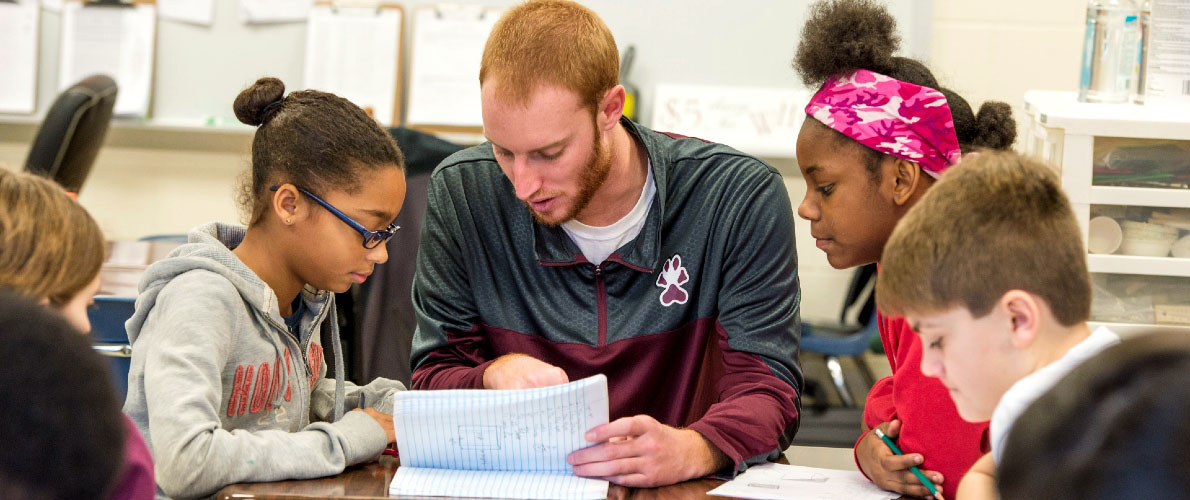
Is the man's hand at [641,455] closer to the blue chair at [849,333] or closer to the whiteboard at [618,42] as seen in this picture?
the blue chair at [849,333]

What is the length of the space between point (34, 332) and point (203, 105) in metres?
3.04

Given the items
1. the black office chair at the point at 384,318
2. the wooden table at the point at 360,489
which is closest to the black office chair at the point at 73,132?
the black office chair at the point at 384,318

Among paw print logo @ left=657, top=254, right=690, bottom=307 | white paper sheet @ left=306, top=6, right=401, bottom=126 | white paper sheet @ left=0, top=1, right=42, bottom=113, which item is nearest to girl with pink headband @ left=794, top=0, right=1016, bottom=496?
paw print logo @ left=657, top=254, right=690, bottom=307

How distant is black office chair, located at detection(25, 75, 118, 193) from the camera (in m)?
2.60

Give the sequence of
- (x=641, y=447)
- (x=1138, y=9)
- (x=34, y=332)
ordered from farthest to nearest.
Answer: (x=1138, y=9), (x=641, y=447), (x=34, y=332)

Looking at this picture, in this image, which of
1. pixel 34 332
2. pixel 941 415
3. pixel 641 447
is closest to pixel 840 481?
pixel 941 415

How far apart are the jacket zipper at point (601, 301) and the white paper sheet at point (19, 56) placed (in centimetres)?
282

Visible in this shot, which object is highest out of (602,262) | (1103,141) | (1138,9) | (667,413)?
(1138,9)

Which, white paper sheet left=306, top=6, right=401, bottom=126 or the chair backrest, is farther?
white paper sheet left=306, top=6, right=401, bottom=126

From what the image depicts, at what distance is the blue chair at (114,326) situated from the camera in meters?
1.92

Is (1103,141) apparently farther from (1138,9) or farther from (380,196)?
(380,196)

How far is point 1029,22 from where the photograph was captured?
3.35 meters

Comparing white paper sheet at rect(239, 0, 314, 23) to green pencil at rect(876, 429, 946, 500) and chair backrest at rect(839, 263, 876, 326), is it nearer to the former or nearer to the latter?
chair backrest at rect(839, 263, 876, 326)

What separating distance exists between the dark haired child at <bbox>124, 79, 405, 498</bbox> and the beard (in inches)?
9.1
